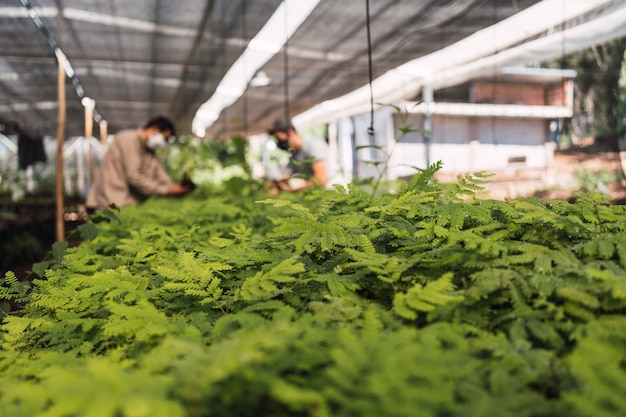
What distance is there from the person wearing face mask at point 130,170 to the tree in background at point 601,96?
18.2 ft

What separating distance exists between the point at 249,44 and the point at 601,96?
5.70m

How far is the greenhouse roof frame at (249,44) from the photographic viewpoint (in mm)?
6445

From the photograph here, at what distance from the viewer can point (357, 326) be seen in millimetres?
1315

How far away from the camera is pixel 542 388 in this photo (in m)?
1.04

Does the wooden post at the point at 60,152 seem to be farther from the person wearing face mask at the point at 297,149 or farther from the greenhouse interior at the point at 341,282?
the person wearing face mask at the point at 297,149

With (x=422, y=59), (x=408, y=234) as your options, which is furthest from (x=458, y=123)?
(x=408, y=234)

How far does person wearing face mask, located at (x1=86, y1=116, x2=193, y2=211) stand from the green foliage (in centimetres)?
423

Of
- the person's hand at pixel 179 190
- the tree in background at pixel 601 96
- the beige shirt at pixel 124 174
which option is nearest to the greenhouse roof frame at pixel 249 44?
the tree in background at pixel 601 96

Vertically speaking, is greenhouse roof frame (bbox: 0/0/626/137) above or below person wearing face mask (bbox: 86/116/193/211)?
above

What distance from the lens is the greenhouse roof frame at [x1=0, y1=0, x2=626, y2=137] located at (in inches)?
254

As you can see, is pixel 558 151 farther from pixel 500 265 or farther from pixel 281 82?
pixel 500 265

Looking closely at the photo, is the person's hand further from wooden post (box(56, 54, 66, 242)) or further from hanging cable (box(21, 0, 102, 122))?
hanging cable (box(21, 0, 102, 122))

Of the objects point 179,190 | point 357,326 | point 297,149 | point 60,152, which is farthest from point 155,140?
point 357,326

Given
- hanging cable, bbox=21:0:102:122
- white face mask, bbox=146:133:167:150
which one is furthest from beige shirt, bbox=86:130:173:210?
hanging cable, bbox=21:0:102:122
